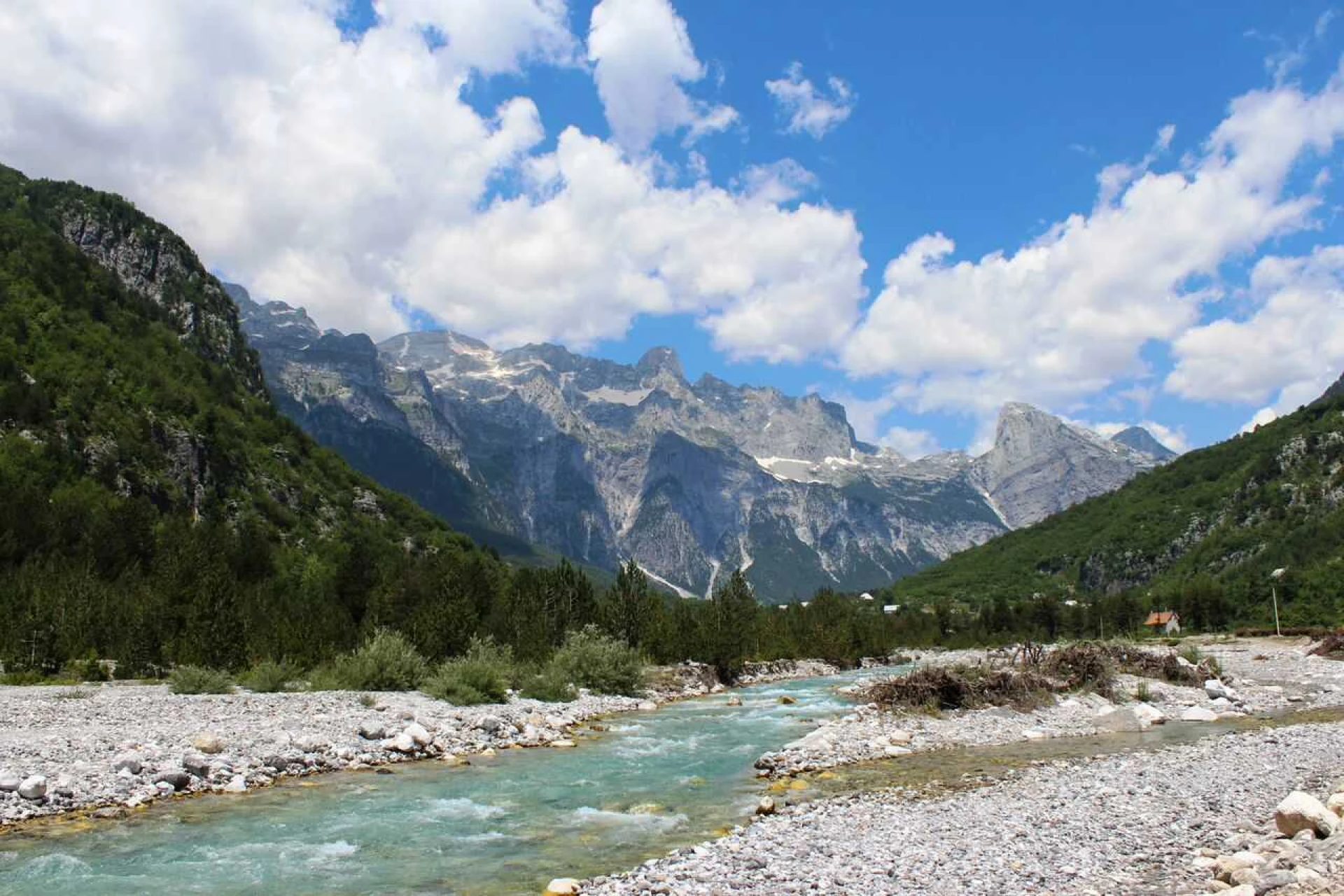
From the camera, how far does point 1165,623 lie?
138625 mm

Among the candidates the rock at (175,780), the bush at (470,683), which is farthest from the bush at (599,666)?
the rock at (175,780)

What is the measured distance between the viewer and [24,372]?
98750mm

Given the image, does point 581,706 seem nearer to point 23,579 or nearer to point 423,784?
point 423,784

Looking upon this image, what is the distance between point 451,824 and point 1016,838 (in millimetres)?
11989

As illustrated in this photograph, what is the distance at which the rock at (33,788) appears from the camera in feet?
58.2

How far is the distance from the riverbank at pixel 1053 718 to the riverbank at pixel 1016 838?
6.43 metres

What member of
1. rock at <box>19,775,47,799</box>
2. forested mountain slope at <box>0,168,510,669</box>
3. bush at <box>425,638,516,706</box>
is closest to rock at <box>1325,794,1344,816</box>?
rock at <box>19,775,47,799</box>

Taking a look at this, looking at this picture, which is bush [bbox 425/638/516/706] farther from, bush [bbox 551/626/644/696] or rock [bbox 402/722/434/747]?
rock [bbox 402/722/434/747]

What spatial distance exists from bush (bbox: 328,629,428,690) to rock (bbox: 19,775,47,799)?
25.5 m

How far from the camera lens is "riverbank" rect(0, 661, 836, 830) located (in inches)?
757

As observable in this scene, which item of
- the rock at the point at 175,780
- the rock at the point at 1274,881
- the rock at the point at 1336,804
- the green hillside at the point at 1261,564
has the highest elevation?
the green hillside at the point at 1261,564

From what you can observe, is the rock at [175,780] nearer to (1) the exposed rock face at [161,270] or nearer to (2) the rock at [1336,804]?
(2) the rock at [1336,804]

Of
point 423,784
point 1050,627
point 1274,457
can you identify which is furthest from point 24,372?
point 1274,457

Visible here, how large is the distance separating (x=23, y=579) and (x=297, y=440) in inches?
3654
